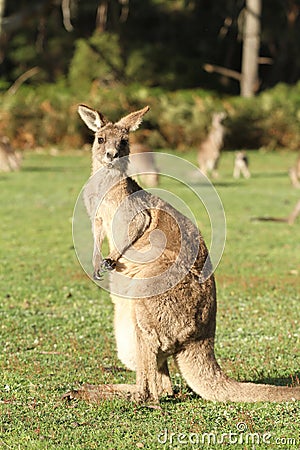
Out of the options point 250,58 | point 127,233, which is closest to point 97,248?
point 127,233

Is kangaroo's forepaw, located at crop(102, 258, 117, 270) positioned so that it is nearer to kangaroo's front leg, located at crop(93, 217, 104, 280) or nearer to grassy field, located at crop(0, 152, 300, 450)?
kangaroo's front leg, located at crop(93, 217, 104, 280)

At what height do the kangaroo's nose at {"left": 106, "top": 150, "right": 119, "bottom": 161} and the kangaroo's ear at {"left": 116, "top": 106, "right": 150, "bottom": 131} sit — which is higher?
the kangaroo's ear at {"left": 116, "top": 106, "right": 150, "bottom": 131}

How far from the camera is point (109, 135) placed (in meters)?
4.30

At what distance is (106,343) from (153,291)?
6.02 feet

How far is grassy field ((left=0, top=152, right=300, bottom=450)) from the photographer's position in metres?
3.76

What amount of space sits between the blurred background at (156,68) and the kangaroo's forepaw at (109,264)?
645 inches

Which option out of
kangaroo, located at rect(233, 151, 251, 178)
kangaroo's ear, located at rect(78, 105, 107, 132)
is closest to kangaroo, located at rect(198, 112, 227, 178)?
kangaroo, located at rect(233, 151, 251, 178)

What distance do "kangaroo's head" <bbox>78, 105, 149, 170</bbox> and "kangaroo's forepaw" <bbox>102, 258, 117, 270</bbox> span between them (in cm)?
52

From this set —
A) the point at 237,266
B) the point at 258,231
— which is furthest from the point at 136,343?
the point at 258,231

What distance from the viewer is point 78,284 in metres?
7.54

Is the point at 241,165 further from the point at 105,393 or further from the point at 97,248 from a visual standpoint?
the point at 105,393

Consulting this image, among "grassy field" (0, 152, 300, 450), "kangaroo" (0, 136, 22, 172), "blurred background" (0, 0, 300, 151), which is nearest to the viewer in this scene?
"grassy field" (0, 152, 300, 450)

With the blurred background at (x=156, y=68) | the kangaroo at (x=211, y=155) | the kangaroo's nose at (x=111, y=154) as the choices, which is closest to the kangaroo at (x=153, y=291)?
the kangaroo's nose at (x=111, y=154)

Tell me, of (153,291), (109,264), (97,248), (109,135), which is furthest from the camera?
(109,135)
